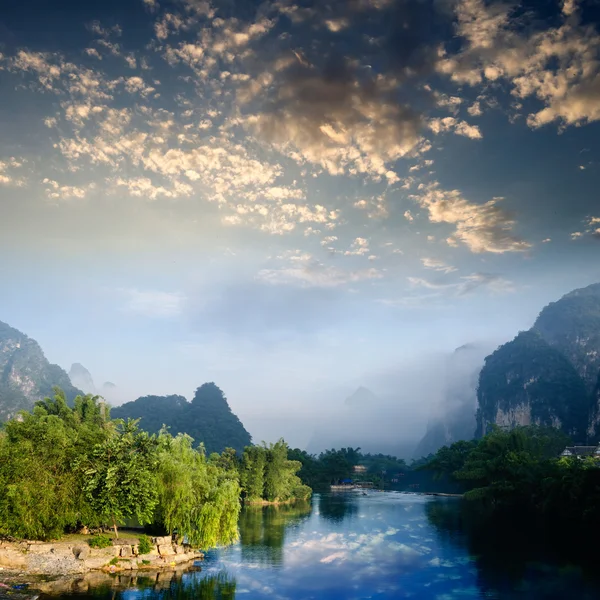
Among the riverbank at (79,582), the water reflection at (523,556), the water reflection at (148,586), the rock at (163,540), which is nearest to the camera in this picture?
the riverbank at (79,582)

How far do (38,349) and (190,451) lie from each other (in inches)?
7519

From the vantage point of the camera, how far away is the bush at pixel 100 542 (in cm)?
2648

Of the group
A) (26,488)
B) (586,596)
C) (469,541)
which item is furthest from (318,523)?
(26,488)

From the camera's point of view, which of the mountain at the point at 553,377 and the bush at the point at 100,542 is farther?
the mountain at the point at 553,377

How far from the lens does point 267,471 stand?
76.4 meters

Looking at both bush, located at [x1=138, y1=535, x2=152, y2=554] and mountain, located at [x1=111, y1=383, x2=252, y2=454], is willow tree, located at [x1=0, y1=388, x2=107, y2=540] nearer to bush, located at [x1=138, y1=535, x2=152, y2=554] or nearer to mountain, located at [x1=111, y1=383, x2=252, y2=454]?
bush, located at [x1=138, y1=535, x2=152, y2=554]

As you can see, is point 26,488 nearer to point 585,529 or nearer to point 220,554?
point 220,554

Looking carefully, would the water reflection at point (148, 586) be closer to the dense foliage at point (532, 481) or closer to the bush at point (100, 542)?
the bush at point (100, 542)

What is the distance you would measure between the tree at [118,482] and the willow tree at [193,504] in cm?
95

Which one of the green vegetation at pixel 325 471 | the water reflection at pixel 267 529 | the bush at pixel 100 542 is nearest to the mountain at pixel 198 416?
the green vegetation at pixel 325 471

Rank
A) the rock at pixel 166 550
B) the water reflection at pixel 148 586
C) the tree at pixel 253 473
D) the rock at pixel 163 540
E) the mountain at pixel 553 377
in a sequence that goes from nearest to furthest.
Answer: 1. the water reflection at pixel 148 586
2. the rock at pixel 166 550
3. the rock at pixel 163 540
4. the tree at pixel 253 473
5. the mountain at pixel 553 377

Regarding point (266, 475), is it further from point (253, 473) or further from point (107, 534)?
point (107, 534)

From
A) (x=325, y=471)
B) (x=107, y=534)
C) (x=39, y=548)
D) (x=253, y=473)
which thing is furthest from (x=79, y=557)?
(x=325, y=471)

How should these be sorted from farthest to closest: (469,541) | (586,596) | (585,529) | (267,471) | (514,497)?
(267,471), (514,497), (585,529), (469,541), (586,596)
